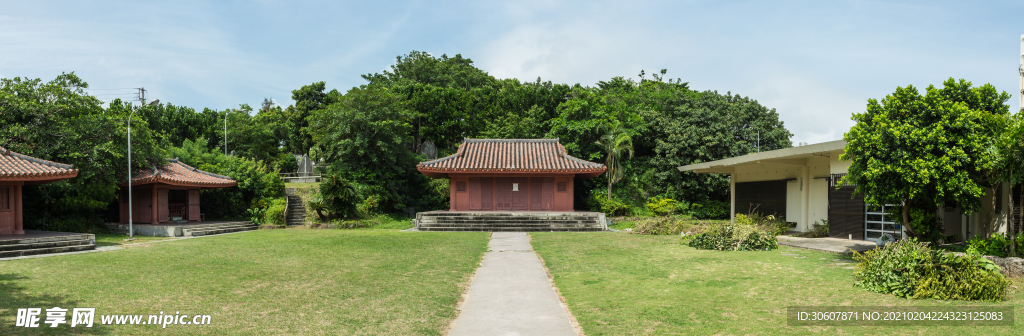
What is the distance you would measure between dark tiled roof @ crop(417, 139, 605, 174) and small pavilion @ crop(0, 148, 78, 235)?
10.9 m

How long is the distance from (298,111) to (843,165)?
34.3 meters

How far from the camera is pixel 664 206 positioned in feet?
73.4

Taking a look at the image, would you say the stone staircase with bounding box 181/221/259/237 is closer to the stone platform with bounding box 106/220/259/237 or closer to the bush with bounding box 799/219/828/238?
the stone platform with bounding box 106/220/259/237

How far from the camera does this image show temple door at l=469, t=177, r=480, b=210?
22.2 meters

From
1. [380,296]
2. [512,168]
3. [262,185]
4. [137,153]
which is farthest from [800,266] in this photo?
[262,185]

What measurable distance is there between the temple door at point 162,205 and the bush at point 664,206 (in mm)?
18485

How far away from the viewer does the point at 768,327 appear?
16.0 feet

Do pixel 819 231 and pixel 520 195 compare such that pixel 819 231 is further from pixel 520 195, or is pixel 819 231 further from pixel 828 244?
pixel 520 195

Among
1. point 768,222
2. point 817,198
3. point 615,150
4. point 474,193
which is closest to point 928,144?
point 817,198

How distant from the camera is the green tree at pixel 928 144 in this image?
24.6 ft

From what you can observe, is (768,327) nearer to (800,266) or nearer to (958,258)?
(958,258)

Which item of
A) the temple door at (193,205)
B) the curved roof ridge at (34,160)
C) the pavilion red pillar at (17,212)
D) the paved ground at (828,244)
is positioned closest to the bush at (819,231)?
the paved ground at (828,244)

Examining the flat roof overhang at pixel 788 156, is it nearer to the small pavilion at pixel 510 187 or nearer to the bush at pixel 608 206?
the bush at pixel 608 206

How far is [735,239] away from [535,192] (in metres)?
11.4
